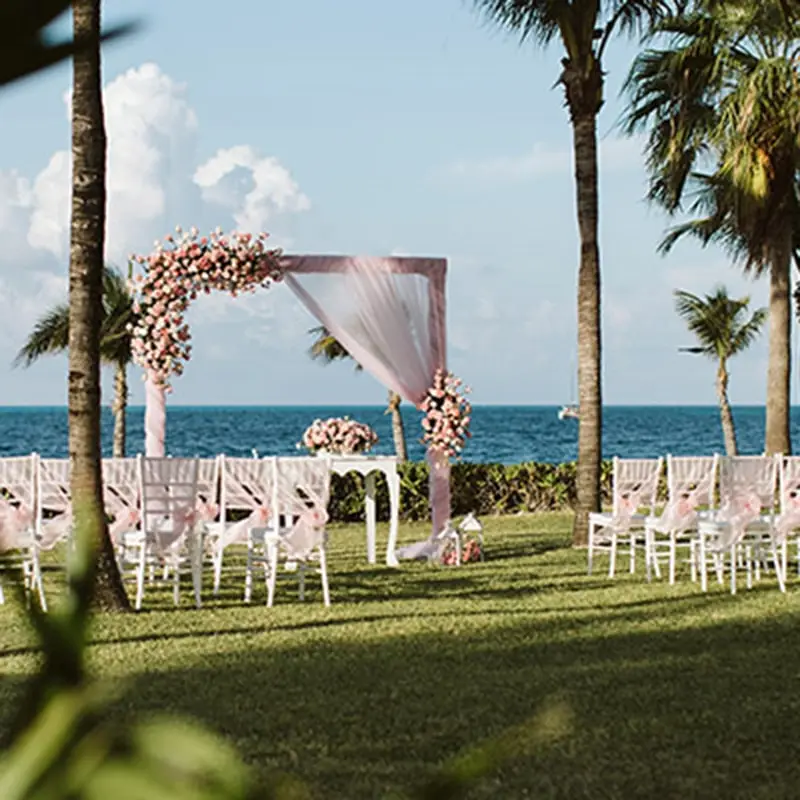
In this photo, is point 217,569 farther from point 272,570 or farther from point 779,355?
point 779,355

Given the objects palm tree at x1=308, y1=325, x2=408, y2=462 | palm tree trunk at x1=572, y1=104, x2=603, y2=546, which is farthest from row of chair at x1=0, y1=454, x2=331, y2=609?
palm tree at x1=308, y1=325, x2=408, y2=462

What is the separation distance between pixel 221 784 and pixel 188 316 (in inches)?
465

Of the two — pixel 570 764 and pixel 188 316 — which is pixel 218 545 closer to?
pixel 188 316

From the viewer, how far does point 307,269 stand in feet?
39.8

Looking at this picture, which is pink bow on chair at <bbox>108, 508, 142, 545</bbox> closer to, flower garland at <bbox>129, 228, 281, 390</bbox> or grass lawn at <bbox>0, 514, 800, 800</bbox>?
grass lawn at <bbox>0, 514, 800, 800</bbox>

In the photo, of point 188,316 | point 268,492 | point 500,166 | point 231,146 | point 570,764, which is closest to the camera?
point 570,764

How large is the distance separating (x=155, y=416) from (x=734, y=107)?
266 inches

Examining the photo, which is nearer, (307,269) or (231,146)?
(307,269)

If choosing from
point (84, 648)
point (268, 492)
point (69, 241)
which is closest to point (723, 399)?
point (268, 492)

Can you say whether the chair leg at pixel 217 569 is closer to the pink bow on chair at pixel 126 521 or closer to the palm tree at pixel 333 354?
the pink bow on chair at pixel 126 521

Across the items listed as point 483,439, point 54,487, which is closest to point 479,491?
point 54,487

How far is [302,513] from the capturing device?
9336 millimetres

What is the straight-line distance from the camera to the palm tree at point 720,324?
1015 inches

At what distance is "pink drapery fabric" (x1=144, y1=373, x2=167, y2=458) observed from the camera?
1147cm
